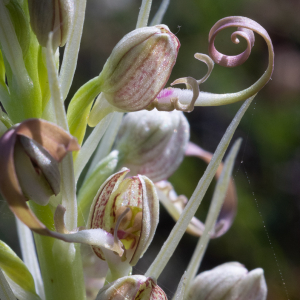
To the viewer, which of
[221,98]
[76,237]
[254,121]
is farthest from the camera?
[254,121]

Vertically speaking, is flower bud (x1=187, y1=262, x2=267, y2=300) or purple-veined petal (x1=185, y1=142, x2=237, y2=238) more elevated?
flower bud (x1=187, y1=262, x2=267, y2=300)

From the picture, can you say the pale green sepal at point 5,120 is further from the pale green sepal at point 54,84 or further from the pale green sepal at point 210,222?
the pale green sepal at point 210,222

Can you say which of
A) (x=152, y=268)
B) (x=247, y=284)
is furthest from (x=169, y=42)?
(x=247, y=284)

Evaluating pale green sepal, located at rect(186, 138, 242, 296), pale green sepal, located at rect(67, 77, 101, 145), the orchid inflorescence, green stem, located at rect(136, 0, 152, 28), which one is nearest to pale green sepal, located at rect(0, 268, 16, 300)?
the orchid inflorescence

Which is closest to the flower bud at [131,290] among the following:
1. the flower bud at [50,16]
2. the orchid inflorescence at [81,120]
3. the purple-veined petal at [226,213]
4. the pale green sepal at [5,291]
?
the orchid inflorescence at [81,120]

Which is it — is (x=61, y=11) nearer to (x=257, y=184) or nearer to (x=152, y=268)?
(x=152, y=268)

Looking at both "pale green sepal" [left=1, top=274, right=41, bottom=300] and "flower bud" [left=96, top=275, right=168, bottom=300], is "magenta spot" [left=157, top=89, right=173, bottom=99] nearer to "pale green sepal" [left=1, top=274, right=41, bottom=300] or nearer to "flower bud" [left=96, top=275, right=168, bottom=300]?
"flower bud" [left=96, top=275, right=168, bottom=300]

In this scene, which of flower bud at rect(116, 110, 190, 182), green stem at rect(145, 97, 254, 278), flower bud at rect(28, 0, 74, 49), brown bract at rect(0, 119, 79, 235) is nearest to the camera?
brown bract at rect(0, 119, 79, 235)
